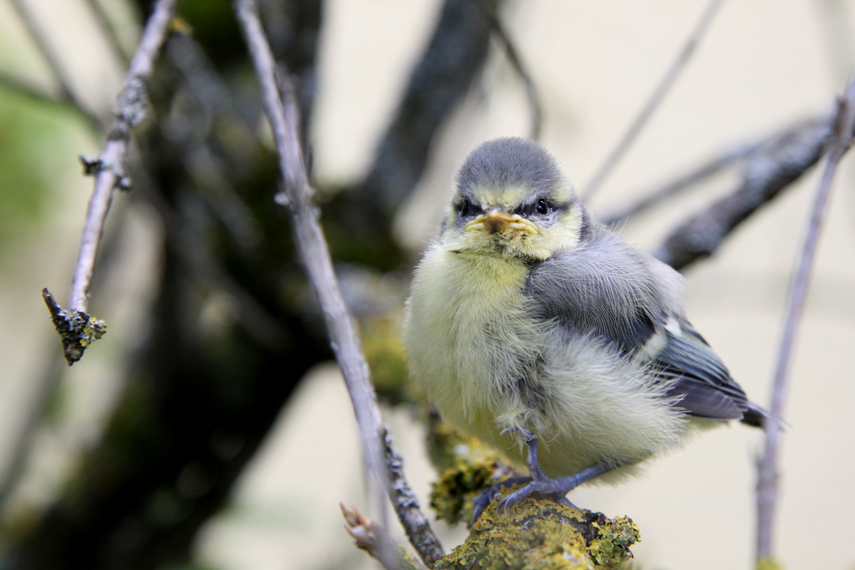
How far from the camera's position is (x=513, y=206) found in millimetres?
973

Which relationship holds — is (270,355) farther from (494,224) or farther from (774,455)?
(774,455)

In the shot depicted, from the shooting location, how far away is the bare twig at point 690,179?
1.43 meters

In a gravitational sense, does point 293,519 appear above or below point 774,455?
above

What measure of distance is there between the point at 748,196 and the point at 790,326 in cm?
65

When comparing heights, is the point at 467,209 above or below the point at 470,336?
above

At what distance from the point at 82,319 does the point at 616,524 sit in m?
0.48

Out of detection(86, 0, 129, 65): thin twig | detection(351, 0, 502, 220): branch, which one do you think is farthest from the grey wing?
detection(86, 0, 129, 65): thin twig

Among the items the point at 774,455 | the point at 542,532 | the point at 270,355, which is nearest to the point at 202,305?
the point at 270,355

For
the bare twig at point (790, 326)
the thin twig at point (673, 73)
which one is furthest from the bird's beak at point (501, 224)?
the bare twig at point (790, 326)

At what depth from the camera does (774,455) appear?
1.72 ft

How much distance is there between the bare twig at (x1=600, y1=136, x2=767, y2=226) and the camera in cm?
143

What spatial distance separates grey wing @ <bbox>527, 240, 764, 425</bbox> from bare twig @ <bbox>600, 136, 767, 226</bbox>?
0.47m

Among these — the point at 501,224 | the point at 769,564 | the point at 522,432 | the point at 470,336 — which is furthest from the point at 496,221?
the point at 769,564

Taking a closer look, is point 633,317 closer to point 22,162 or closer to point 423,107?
A: point 423,107
